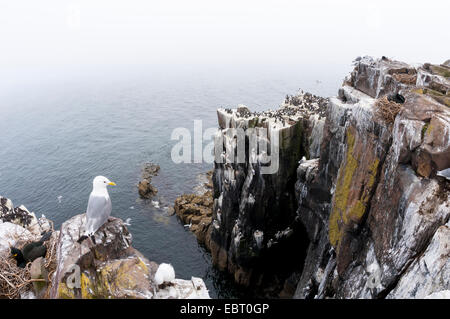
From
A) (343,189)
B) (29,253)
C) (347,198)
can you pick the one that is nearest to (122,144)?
(29,253)

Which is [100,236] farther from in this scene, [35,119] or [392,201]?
[35,119]

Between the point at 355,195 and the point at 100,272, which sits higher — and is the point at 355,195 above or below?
above

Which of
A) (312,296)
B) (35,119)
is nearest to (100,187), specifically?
(312,296)

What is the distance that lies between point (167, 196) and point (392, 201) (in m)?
44.4

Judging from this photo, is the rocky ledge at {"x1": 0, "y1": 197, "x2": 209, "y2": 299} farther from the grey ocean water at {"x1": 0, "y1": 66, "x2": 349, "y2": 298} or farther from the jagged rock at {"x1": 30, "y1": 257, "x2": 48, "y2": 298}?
the grey ocean water at {"x1": 0, "y1": 66, "x2": 349, "y2": 298}

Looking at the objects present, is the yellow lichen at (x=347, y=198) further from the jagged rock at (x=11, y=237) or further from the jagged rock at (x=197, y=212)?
the jagged rock at (x=197, y=212)

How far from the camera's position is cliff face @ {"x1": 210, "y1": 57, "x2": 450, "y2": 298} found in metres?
11.4

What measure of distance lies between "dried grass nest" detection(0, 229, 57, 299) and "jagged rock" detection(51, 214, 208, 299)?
150cm

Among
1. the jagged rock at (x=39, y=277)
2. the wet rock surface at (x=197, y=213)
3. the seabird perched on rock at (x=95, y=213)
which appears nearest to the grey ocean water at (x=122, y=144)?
the wet rock surface at (x=197, y=213)

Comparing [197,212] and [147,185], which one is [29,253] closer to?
[197,212]

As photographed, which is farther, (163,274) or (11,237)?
(11,237)

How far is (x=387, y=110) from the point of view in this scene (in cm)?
1512

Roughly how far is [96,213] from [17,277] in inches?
222

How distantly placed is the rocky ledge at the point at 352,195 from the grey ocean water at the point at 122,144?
887cm
